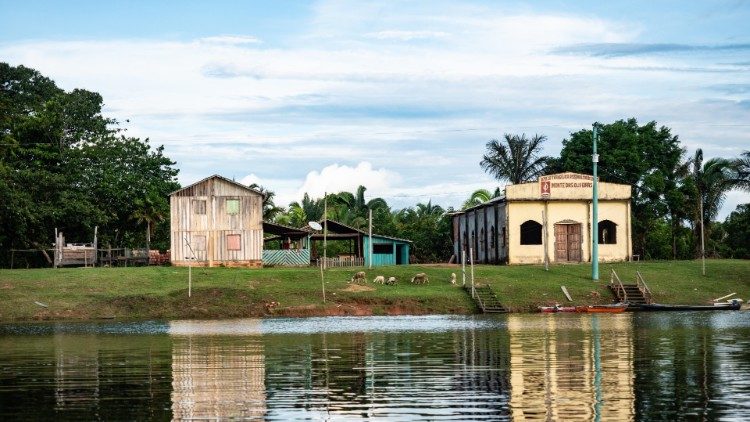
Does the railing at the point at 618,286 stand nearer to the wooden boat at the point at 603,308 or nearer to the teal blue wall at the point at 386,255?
the wooden boat at the point at 603,308

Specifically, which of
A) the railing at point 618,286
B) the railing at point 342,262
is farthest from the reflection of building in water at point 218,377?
the railing at point 342,262

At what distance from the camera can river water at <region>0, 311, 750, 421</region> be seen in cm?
2139

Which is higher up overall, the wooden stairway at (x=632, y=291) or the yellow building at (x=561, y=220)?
the yellow building at (x=561, y=220)

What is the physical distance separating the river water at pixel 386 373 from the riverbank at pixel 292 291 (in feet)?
41.5

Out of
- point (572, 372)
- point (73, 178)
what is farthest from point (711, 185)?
point (572, 372)

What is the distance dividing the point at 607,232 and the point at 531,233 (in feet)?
19.3

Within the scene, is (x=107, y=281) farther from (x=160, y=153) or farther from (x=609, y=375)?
(x=609, y=375)

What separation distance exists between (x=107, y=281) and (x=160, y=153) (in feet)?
91.1

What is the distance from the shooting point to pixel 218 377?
2834 cm

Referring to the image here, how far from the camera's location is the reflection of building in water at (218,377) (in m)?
21.8

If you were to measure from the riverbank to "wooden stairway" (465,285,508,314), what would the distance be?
0.48 meters

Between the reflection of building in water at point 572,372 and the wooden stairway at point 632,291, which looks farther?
the wooden stairway at point 632,291

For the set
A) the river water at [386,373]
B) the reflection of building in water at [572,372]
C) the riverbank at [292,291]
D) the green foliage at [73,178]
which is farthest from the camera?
the green foliage at [73,178]

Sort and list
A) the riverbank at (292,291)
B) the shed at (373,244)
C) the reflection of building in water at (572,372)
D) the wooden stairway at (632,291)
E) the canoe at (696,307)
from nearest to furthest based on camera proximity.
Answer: the reflection of building in water at (572,372) < the canoe at (696,307) < the riverbank at (292,291) < the wooden stairway at (632,291) < the shed at (373,244)
